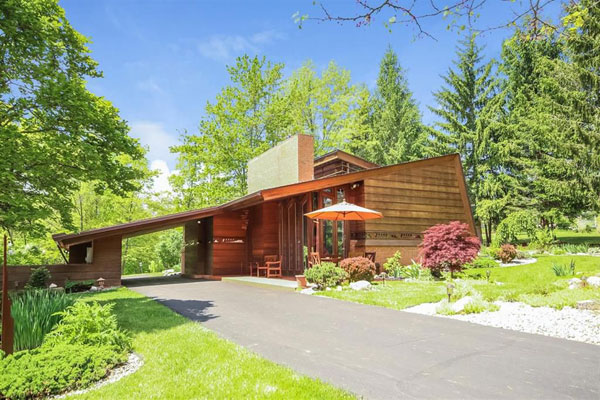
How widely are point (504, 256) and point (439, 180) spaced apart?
3.93 m

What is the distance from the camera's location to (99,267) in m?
12.1

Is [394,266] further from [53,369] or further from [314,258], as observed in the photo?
[53,369]

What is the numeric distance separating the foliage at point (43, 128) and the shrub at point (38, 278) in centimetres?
439

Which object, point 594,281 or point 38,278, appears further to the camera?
point 38,278

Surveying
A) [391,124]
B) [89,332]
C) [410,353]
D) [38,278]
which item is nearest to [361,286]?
[410,353]

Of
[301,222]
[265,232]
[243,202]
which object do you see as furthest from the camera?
[265,232]

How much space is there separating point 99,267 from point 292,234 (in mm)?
6816

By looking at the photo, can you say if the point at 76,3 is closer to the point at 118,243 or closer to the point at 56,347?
the point at 118,243

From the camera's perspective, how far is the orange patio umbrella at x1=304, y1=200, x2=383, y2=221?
10.5m

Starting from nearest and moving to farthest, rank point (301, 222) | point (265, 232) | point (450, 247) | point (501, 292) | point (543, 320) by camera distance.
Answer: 1. point (543, 320)
2. point (501, 292)
3. point (450, 247)
4. point (301, 222)
5. point (265, 232)

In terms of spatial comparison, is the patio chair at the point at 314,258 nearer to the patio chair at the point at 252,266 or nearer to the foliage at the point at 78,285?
the patio chair at the point at 252,266

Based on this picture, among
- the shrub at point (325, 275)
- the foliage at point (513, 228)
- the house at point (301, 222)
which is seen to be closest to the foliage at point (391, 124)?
the foliage at point (513, 228)

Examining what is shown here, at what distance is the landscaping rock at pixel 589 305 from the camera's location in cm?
605

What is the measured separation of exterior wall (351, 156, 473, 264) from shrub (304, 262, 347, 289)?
303cm
